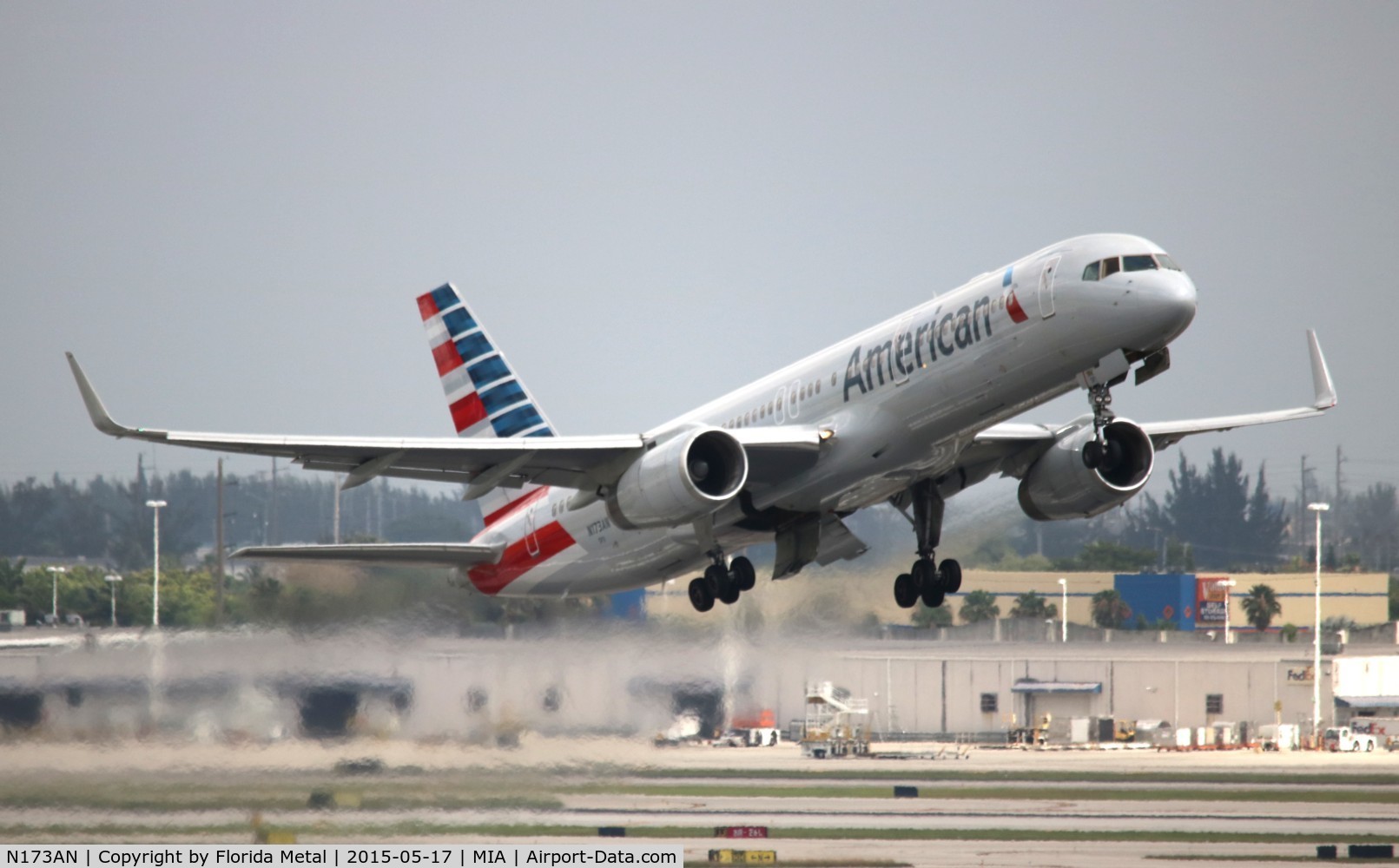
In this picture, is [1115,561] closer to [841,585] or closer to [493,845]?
[841,585]

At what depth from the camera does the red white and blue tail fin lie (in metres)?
36.1

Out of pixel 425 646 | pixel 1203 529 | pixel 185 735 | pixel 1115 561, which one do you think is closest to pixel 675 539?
pixel 425 646

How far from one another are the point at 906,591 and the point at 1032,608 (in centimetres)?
2684

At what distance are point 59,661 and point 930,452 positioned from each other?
15304 mm

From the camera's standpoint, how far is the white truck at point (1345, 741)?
53.0 m

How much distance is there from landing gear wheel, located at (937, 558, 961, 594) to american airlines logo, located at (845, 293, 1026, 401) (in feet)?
18.2

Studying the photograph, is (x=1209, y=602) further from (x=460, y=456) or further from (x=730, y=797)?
(x=460, y=456)

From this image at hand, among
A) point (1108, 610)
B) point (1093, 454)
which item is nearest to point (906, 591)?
point (1093, 454)

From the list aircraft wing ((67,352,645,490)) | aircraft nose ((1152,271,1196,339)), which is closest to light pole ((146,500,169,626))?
aircraft wing ((67,352,645,490))

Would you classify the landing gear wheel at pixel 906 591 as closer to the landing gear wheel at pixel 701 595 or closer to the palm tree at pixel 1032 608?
the landing gear wheel at pixel 701 595

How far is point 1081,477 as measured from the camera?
96.4 feet
